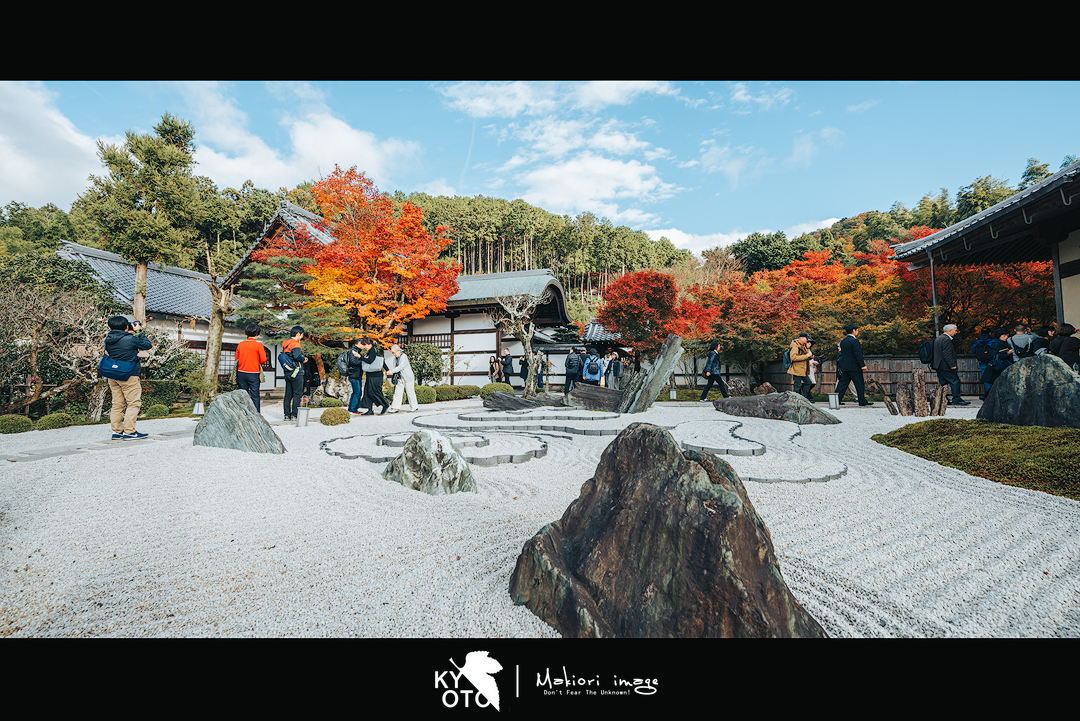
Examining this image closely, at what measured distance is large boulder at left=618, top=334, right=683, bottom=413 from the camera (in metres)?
8.79

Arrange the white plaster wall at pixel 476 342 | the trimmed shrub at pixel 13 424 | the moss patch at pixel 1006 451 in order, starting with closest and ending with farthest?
the moss patch at pixel 1006 451 < the trimmed shrub at pixel 13 424 < the white plaster wall at pixel 476 342

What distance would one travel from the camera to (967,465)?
4109mm

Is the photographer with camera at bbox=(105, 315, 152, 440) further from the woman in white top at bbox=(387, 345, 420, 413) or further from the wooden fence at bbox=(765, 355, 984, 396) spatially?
the wooden fence at bbox=(765, 355, 984, 396)

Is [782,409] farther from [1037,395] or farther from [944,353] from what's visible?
[944,353]

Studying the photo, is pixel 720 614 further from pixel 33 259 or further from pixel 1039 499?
pixel 33 259

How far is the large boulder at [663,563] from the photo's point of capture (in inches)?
55.4

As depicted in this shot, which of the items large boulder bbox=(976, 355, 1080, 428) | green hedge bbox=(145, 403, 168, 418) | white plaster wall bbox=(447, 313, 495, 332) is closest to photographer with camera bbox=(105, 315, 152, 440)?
green hedge bbox=(145, 403, 168, 418)

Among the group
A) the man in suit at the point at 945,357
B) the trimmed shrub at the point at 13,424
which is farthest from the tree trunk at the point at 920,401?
the trimmed shrub at the point at 13,424

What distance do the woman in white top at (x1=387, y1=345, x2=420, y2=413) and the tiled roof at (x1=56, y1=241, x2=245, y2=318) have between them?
8.53 meters

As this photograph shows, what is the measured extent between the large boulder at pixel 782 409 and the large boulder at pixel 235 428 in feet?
24.8

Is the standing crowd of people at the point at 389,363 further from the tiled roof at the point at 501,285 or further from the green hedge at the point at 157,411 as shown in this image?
the tiled roof at the point at 501,285

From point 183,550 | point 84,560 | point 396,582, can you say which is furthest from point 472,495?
point 84,560

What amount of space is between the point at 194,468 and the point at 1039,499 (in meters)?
6.96

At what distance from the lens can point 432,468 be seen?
355 centimetres
